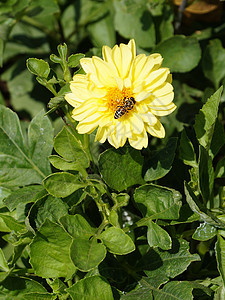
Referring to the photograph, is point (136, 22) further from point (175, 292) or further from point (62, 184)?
point (175, 292)

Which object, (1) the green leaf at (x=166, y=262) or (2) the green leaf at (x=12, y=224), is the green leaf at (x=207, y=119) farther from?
(2) the green leaf at (x=12, y=224)

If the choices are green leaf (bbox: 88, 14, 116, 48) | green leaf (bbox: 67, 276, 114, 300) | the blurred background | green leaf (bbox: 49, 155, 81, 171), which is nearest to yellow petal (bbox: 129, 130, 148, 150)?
green leaf (bbox: 49, 155, 81, 171)

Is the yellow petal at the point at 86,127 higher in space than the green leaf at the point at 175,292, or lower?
higher

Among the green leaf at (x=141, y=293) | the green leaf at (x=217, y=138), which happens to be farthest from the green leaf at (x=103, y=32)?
the green leaf at (x=141, y=293)

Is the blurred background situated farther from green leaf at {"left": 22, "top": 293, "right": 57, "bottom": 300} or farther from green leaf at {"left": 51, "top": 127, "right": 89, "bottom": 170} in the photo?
green leaf at {"left": 22, "top": 293, "right": 57, "bottom": 300}

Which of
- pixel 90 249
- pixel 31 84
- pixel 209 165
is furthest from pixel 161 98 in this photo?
pixel 31 84

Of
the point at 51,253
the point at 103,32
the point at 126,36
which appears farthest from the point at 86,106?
the point at 103,32
